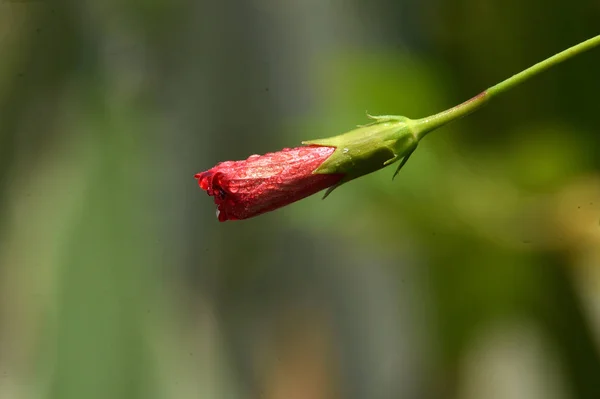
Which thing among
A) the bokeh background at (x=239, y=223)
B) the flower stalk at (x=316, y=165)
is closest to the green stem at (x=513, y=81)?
the flower stalk at (x=316, y=165)

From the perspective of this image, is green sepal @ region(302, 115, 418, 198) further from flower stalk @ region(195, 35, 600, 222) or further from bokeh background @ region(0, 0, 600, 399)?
bokeh background @ region(0, 0, 600, 399)

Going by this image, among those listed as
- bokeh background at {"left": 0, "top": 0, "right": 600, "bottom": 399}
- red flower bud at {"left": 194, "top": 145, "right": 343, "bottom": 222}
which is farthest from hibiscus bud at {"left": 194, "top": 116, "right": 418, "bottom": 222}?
bokeh background at {"left": 0, "top": 0, "right": 600, "bottom": 399}

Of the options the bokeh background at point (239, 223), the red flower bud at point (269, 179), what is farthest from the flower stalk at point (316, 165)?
the bokeh background at point (239, 223)

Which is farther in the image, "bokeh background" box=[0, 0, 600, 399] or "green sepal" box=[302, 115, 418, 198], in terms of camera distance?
"bokeh background" box=[0, 0, 600, 399]

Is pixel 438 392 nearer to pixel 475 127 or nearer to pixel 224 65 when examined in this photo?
pixel 475 127

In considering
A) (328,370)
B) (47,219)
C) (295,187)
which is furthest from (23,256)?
(295,187)

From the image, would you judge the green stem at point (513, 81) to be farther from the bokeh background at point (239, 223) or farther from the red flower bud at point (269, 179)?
the bokeh background at point (239, 223)

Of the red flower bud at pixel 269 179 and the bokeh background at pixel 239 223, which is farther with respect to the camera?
the bokeh background at pixel 239 223
